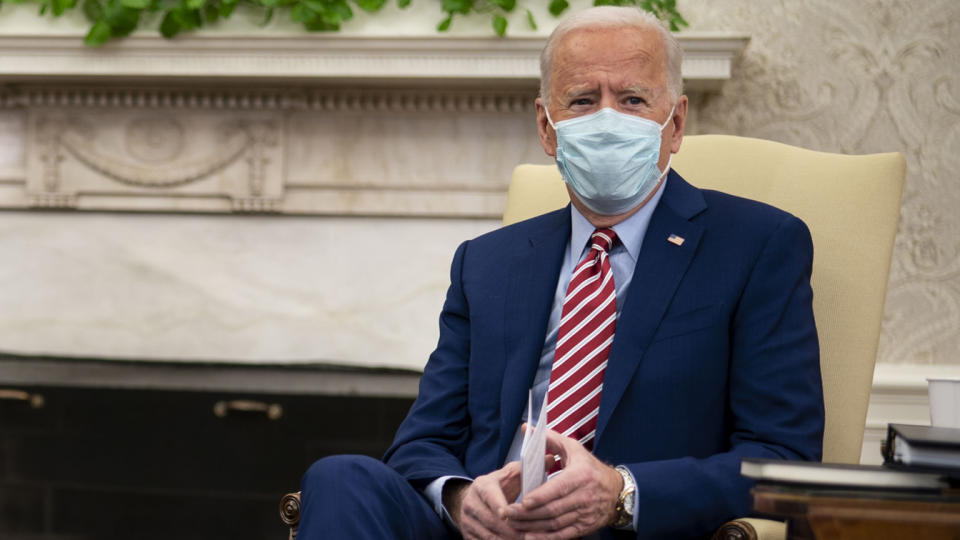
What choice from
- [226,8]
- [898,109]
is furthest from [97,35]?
[898,109]

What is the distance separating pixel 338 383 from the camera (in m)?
2.48

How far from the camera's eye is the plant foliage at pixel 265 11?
2.37 metres

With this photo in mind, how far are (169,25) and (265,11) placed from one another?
0.27 metres

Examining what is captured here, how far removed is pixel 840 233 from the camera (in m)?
1.43

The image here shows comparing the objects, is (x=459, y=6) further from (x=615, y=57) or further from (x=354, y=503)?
(x=354, y=503)

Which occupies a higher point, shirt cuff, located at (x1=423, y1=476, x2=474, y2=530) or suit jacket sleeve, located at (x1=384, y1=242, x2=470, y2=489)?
suit jacket sleeve, located at (x1=384, y1=242, x2=470, y2=489)

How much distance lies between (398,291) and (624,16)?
4.45ft

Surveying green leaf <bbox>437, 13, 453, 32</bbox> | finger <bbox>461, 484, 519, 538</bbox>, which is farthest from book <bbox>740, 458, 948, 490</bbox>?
green leaf <bbox>437, 13, 453, 32</bbox>

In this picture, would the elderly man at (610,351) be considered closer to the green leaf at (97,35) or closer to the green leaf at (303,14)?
the green leaf at (303,14)

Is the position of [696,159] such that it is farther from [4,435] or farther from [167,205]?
[4,435]

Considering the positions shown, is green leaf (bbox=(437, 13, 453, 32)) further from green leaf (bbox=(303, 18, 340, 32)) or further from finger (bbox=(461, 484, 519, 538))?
finger (bbox=(461, 484, 519, 538))

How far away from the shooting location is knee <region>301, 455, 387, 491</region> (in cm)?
108

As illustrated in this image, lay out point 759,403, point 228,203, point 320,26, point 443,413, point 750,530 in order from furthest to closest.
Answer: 1. point 228,203
2. point 320,26
3. point 443,413
4. point 759,403
5. point 750,530

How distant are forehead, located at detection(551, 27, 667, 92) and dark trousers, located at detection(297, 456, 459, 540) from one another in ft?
2.22
